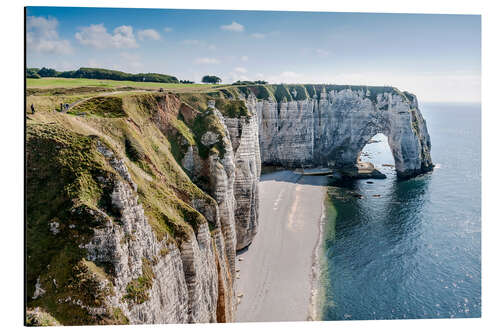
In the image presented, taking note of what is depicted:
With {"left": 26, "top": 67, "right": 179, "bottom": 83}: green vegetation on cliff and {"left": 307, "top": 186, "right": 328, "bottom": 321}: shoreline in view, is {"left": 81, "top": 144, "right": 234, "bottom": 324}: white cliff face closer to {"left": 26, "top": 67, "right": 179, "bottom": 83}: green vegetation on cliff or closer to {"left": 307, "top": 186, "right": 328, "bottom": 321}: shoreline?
{"left": 26, "top": 67, "right": 179, "bottom": 83}: green vegetation on cliff

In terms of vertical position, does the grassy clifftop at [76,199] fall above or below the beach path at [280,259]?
above

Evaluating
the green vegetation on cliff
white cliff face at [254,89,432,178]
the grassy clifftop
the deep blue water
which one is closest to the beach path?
the deep blue water

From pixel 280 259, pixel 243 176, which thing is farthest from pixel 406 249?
pixel 243 176

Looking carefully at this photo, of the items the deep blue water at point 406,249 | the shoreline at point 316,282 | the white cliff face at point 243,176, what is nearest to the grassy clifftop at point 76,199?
the white cliff face at point 243,176

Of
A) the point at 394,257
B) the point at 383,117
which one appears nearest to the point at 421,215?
the point at 394,257

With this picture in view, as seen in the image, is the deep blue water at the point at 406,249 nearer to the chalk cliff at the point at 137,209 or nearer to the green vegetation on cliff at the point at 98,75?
the chalk cliff at the point at 137,209

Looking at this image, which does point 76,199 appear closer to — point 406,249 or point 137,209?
point 137,209
